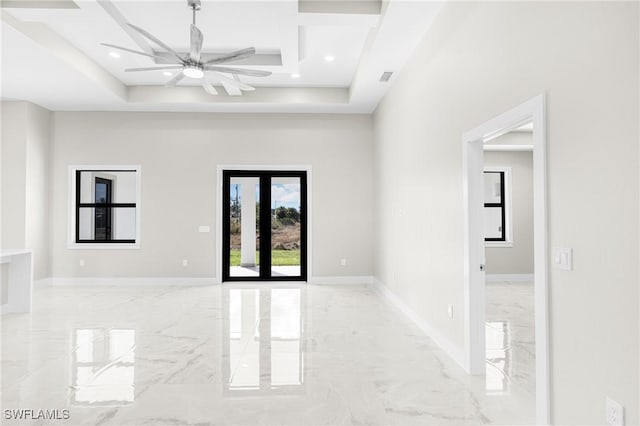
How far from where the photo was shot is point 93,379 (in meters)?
2.95

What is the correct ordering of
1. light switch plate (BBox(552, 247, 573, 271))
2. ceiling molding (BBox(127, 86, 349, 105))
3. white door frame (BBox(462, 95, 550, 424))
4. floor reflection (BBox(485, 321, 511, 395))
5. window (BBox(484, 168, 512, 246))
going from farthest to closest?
1. window (BBox(484, 168, 512, 246))
2. ceiling molding (BBox(127, 86, 349, 105))
3. floor reflection (BBox(485, 321, 511, 395))
4. white door frame (BBox(462, 95, 550, 424))
5. light switch plate (BBox(552, 247, 573, 271))

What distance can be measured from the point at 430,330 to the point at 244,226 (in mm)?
4392

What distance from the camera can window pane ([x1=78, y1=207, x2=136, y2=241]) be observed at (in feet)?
23.7

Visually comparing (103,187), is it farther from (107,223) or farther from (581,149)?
(581,149)

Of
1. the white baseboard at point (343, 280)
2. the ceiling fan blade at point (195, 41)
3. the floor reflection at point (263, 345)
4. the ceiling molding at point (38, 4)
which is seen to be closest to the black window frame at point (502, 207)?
the white baseboard at point (343, 280)

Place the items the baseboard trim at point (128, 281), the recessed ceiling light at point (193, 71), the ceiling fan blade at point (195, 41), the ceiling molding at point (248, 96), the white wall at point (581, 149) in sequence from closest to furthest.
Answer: the white wall at point (581, 149)
the ceiling fan blade at point (195, 41)
the recessed ceiling light at point (193, 71)
the ceiling molding at point (248, 96)
the baseboard trim at point (128, 281)

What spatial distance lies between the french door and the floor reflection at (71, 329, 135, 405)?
320cm

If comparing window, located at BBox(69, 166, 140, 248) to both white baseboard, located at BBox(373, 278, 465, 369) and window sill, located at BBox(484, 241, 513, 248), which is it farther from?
window sill, located at BBox(484, 241, 513, 248)

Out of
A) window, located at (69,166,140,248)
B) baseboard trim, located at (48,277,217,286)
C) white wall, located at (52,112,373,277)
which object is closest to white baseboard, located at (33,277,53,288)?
baseboard trim, located at (48,277,217,286)

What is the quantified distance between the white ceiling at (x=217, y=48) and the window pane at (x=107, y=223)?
1940 millimetres

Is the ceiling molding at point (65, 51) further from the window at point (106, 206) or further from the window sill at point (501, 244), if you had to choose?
the window sill at point (501, 244)

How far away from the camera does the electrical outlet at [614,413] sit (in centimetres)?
161

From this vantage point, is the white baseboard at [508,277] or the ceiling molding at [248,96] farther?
the white baseboard at [508,277]

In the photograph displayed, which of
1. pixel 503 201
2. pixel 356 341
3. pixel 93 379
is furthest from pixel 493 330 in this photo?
pixel 503 201
